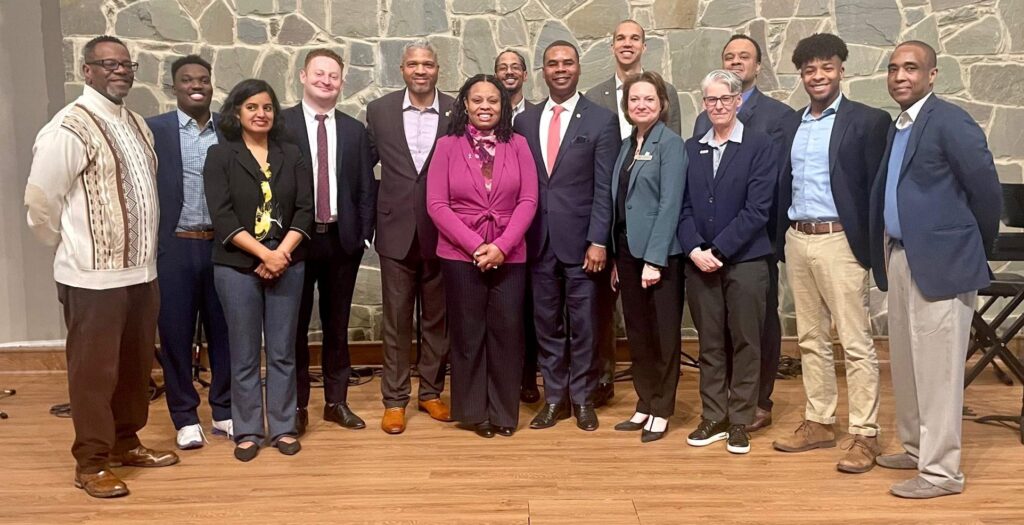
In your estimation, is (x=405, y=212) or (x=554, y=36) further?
(x=554, y=36)

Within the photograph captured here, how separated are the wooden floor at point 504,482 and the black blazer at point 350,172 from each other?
3.09 ft

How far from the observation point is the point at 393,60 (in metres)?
5.35

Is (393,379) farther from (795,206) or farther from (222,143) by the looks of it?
(795,206)

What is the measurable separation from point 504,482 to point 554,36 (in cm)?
305

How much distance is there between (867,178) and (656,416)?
1.35 m

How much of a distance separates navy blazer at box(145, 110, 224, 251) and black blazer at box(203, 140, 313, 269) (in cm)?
18

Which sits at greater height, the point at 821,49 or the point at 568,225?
the point at 821,49

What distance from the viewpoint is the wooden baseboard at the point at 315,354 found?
538 centimetres

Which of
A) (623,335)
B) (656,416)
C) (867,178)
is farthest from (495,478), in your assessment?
(623,335)

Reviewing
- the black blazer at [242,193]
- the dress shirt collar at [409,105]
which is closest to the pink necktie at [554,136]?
the dress shirt collar at [409,105]

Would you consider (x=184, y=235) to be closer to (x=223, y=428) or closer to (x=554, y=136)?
(x=223, y=428)

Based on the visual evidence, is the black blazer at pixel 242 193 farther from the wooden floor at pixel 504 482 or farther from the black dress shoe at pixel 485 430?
the black dress shoe at pixel 485 430

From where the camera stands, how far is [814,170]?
345 cm

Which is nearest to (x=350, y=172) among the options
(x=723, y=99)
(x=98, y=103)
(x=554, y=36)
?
(x=98, y=103)
